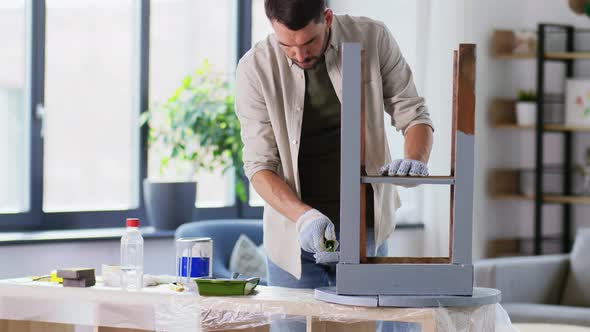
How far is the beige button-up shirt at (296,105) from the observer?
2.50 m

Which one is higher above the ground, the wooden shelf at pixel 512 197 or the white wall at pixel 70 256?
the wooden shelf at pixel 512 197

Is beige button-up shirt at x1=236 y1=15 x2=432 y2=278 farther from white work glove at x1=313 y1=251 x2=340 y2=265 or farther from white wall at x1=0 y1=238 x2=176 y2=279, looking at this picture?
white wall at x1=0 y1=238 x2=176 y2=279

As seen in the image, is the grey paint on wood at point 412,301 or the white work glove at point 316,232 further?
the white work glove at point 316,232

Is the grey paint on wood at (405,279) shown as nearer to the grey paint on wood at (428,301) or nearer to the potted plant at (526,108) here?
the grey paint on wood at (428,301)

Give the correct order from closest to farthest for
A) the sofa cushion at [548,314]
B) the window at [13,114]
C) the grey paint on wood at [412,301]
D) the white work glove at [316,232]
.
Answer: the grey paint on wood at [412,301] < the white work glove at [316,232] < the sofa cushion at [548,314] < the window at [13,114]

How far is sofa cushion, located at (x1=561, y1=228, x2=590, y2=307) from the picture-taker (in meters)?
4.43

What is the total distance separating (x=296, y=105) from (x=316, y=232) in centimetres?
38

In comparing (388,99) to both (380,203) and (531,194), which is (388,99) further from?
(531,194)

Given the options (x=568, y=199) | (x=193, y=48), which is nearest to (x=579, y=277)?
(x=568, y=199)

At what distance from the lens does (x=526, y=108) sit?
5391mm

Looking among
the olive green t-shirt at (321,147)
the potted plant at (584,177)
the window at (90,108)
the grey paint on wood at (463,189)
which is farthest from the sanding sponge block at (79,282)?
the potted plant at (584,177)

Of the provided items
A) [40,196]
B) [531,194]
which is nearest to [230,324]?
[40,196]

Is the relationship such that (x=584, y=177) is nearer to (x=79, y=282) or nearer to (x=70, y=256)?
(x=70, y=256)

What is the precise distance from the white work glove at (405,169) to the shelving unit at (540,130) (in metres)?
3.28
